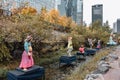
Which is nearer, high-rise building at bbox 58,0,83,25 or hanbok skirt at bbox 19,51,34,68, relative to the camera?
hanbok skirt at bbox 19,51,34,68

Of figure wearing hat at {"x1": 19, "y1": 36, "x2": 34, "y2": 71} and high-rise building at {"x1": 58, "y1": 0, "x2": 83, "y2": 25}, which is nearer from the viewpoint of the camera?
figure wearing hat at {"x1": 19, "y1": 36, "x2": 34, "y2": 71}

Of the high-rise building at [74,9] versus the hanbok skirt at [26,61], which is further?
the high-rise building at [74,9]

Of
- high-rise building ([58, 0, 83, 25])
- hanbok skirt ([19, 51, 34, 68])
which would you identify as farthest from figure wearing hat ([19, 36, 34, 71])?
high-rise building ([58, 0, 83, 25])

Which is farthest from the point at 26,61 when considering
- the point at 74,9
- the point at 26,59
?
the point at 74,9

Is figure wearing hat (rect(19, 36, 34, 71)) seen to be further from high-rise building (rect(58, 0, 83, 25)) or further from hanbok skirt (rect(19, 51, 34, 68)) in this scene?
high-rise building (rect(58, 0, 83, 25))

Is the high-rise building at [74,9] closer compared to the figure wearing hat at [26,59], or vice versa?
the figure wearing hat at [26,59]

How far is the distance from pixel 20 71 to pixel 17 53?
607 centimetres

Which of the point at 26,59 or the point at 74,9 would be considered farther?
the point at 74,9

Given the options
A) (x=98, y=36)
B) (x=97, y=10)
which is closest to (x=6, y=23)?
(x=98, y=36)

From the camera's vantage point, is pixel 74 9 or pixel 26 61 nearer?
pixel 26 61

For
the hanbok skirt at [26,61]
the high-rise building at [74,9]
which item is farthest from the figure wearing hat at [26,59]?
the high-rise building at [74,9]

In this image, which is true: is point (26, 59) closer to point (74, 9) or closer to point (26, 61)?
point (26, 61)

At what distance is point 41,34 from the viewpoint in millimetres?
15914

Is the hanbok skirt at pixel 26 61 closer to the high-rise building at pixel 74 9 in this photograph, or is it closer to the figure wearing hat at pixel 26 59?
the figure wearing hat at pixel 26 59
